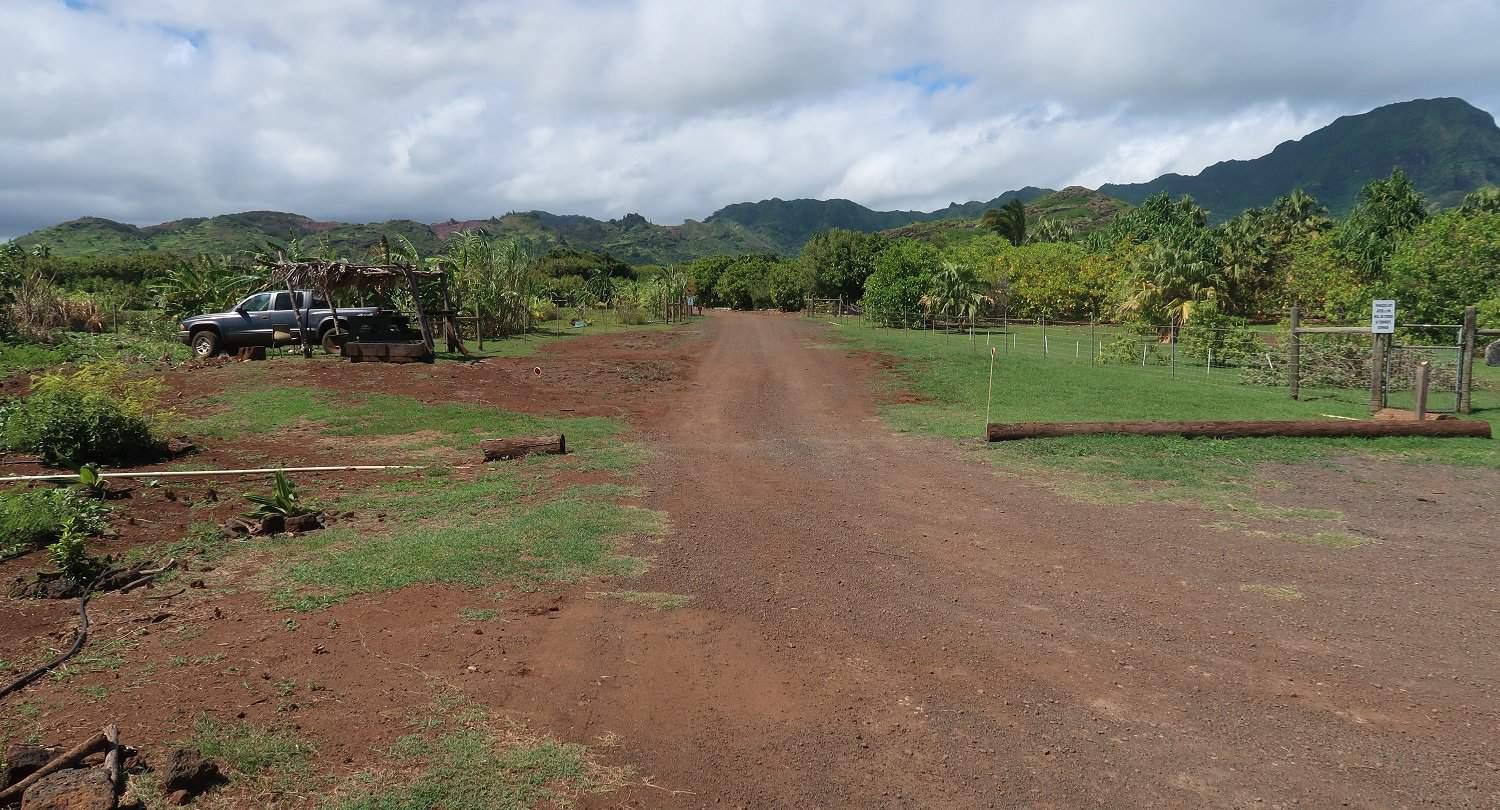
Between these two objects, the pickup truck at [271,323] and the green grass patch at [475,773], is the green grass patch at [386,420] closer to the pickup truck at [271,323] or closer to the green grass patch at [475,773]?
the green grass patch at [475,773]

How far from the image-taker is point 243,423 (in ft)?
42.0

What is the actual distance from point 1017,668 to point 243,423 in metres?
12.2

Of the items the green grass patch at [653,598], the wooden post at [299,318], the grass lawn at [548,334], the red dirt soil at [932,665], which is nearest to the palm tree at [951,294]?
the grass lawn at [548,334]

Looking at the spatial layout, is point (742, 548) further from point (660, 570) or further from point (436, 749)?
point (436, 749)

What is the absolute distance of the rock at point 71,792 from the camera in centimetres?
329

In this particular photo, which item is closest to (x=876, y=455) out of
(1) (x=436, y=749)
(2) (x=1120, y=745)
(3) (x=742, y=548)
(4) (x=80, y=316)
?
(3) (x=742, y=548)

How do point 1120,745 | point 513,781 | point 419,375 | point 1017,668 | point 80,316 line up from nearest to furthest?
point 513,781, point 1120,745, point 1017,668, point 419,375, point 80,316

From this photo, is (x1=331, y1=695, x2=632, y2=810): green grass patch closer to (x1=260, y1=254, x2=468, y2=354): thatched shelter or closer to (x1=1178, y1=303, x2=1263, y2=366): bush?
(x1=260, y1=254, x2=468, y2=354): thatched shelter

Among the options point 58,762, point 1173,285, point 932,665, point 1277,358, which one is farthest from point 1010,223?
point 58,762

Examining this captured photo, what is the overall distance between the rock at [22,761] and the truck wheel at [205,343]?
844 inches

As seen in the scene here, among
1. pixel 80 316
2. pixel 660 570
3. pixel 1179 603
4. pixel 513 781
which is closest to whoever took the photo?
pixel 513 781

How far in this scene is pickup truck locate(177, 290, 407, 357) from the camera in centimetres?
2216

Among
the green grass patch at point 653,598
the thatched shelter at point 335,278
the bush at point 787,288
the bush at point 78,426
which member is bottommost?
the green grass patch at point 653,598

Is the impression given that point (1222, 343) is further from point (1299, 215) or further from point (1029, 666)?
point (1299, 215)
